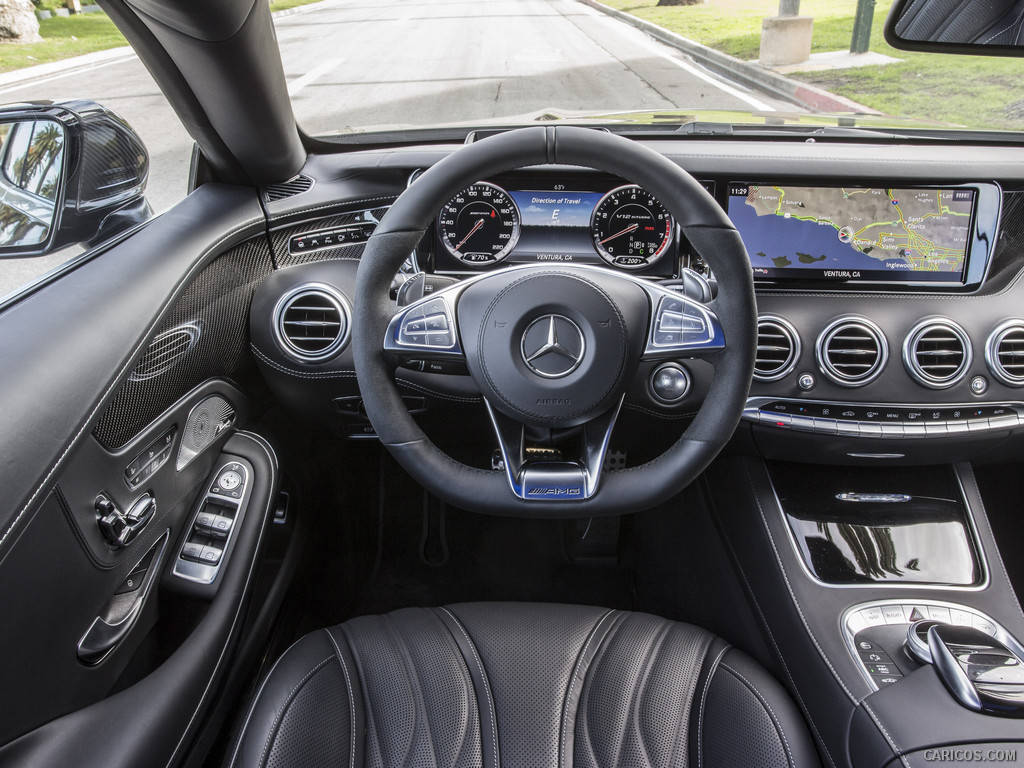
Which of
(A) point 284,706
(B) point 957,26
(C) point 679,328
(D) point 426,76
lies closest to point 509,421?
(C) point 679,328

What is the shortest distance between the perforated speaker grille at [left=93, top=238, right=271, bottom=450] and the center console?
138 centimetres

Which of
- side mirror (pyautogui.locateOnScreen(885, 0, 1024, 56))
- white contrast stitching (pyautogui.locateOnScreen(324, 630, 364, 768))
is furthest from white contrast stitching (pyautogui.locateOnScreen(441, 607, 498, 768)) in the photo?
side mirror (pyautogui.locateOnScreen(885, 0, 1024, 56))

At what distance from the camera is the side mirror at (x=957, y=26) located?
5.31 ft

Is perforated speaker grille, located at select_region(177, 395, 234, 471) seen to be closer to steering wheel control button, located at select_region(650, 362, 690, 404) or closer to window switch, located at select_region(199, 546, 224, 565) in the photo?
window switch, located at select_region(199, 546, 224, 565)

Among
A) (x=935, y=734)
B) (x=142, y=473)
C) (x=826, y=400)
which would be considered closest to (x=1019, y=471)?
(x=826, y=400)

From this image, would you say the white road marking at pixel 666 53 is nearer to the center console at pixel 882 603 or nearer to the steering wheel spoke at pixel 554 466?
the center console at pixel 882 603

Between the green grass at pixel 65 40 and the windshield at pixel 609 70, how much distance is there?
1.41 feet

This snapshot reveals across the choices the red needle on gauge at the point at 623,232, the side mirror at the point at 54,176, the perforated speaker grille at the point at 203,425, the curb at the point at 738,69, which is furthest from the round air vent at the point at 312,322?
the curb at the point at 738,69

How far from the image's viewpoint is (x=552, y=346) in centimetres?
142

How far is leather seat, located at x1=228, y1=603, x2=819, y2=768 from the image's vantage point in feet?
4.75

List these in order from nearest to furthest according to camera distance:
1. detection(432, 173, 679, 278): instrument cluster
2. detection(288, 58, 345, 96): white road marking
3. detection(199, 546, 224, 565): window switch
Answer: detection(199, 546, 224, 565): window switch < detection(432, 173, 679, 278): instrument cluster < detection(288, 58, 345, 96): white road marking

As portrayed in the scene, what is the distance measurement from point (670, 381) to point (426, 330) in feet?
2.32

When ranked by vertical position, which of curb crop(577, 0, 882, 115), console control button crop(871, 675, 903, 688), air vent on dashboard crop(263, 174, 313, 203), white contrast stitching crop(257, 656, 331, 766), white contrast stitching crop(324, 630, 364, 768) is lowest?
Answer: console control button crop(871, 675, 903, 688)

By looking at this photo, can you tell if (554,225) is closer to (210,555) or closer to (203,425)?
(203,425)
